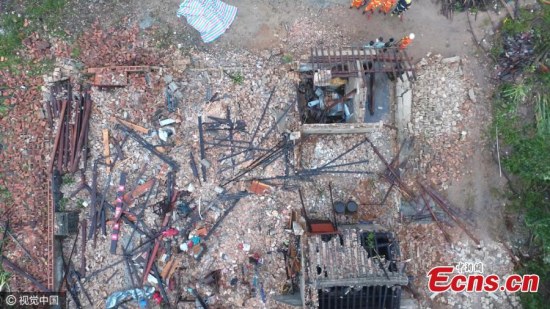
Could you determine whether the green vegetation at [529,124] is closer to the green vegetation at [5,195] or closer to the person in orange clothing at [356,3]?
the person in orange clothing at [356,3]

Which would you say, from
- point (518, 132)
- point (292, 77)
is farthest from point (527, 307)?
point (292, 77)

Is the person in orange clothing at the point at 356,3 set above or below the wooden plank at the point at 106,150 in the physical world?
above

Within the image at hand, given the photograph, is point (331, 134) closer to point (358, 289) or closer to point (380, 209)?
point (380, 209)

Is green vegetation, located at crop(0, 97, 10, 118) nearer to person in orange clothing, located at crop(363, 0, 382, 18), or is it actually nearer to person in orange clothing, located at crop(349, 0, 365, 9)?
person in orange clothing, located at crop(349, 0, 365, 9)

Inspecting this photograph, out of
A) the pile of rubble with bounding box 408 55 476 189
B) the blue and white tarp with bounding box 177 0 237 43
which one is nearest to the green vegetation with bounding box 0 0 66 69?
the blue and white tarp with bounding box 177 0 237 43

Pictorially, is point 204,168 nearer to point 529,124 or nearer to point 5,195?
point 5,195

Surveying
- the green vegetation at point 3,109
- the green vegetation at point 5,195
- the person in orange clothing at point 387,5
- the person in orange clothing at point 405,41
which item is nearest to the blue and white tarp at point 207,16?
the person in orange clothing at point 387,5

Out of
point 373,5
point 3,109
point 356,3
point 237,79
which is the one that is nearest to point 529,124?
point 373,5
